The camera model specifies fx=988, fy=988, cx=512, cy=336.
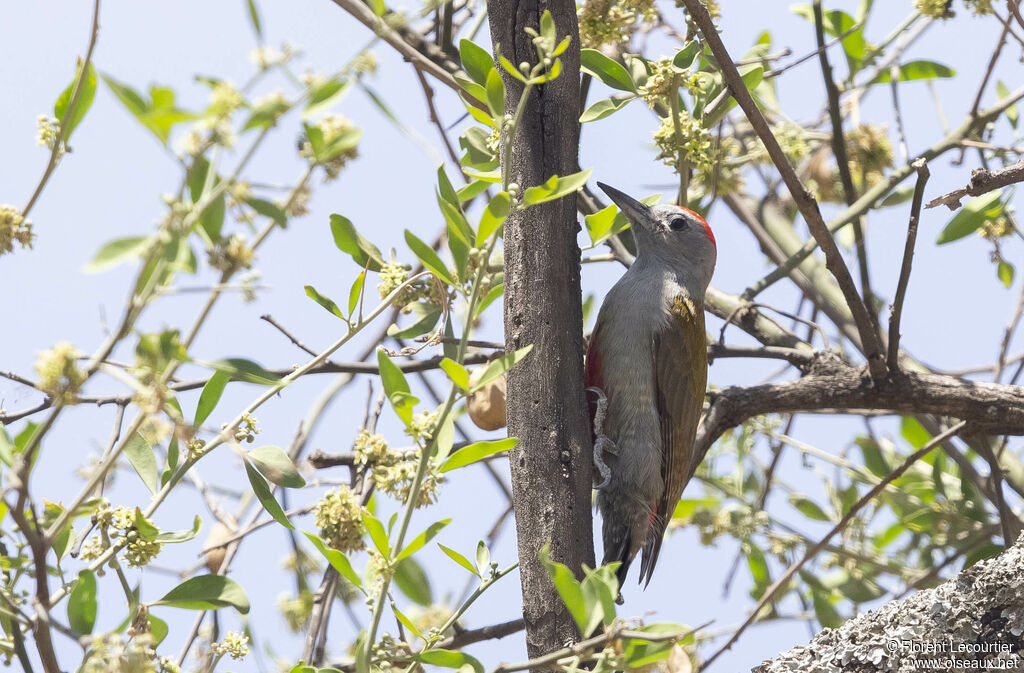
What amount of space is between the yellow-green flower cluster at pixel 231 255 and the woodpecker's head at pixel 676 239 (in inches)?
143

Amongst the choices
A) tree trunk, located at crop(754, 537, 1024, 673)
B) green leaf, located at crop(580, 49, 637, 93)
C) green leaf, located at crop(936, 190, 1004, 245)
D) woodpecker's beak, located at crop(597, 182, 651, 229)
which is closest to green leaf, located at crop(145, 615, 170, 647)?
tree trunk, located at crop(754, 537, 1024, 673)

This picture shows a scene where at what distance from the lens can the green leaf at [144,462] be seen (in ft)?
7.36

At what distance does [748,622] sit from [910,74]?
287 centimetres

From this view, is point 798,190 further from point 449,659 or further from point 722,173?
point 449,659

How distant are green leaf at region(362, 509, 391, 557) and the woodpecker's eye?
11.6 feet

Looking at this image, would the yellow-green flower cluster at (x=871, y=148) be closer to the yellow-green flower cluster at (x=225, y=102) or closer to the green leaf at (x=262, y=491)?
the green leaf at (x=262, y=491)

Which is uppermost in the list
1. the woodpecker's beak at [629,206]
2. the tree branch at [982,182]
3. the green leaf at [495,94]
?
the woodpecker's beak at [629,206]

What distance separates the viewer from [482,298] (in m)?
2.48

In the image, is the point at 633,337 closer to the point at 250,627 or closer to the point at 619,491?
the point at 619,491

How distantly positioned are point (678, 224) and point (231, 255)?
384 cm

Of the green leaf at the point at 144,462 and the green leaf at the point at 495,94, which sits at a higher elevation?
the green leaf at the point at 495,94

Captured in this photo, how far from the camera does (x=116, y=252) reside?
1517 millimetres

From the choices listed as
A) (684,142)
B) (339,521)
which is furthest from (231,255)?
(684,142)

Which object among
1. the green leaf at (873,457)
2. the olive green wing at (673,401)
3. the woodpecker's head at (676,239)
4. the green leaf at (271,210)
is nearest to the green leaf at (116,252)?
the green leaf at (271,210)
